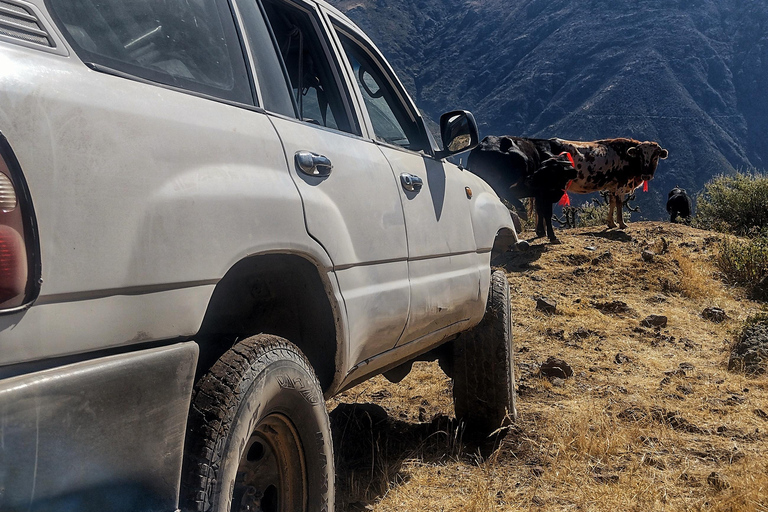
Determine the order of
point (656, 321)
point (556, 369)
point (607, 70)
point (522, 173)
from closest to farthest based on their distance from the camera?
1. point (556, 369)
2. point (656, 321)
3. point (522, 173)
4. point (607, 70)

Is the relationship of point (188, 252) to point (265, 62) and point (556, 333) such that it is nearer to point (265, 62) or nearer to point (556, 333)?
point (265, 62)

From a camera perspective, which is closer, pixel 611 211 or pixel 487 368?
pixel 487 368

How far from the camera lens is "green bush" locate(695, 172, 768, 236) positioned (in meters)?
15.4

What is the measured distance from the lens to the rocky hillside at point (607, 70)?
91312mm

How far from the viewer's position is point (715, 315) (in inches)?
330

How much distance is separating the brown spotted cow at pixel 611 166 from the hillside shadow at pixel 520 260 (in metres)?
3.44

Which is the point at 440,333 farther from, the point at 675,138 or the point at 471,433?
the point at 675,138

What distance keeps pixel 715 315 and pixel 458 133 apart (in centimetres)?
610

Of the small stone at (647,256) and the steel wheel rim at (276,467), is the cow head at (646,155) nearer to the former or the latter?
the small stone at (647,256)

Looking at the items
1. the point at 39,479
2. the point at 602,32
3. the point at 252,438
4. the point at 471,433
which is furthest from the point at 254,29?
the point at 602,32

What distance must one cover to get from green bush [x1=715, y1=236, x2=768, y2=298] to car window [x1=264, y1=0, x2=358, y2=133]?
336 inches

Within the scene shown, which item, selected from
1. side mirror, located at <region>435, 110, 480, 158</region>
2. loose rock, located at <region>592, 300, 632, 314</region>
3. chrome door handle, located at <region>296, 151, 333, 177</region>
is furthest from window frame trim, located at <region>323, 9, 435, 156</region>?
loose rock, located at <region>592, 300, 632, 314</region>

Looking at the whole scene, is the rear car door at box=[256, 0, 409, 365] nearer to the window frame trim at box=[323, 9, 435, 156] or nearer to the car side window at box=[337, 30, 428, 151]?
the window frame trim at box=[323, 9, 435, 156]

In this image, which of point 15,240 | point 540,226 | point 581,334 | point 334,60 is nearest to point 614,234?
point 540,226
